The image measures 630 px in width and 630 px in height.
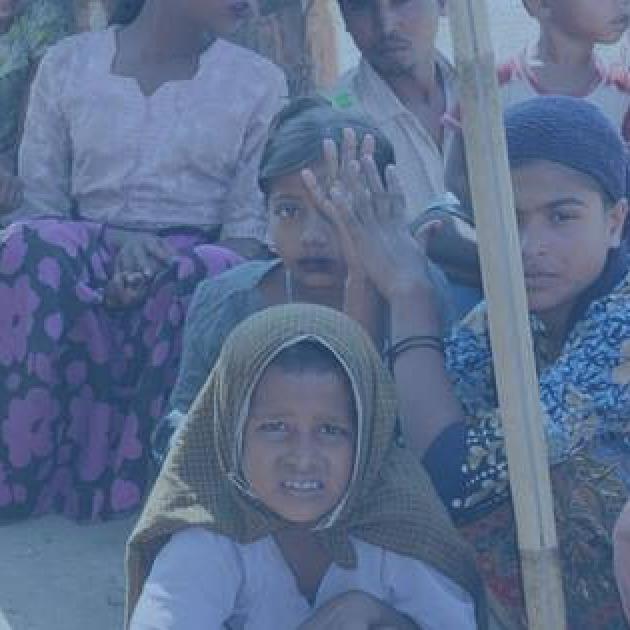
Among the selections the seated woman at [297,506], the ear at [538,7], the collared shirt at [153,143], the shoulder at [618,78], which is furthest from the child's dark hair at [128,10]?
the seated woman at [297,506]

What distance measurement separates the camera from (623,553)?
3057 mm

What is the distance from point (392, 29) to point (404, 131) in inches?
11.7

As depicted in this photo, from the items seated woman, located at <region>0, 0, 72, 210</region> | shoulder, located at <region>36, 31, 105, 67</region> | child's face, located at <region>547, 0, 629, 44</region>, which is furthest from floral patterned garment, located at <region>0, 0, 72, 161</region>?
child's face, located at <region>547, 0, 629, 44</region>

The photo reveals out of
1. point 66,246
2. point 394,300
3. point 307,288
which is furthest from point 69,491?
point 394,300

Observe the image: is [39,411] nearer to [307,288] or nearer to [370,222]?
[307,288]

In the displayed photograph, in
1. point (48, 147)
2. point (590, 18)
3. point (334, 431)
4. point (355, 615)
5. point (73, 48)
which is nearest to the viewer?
point (355, 615)

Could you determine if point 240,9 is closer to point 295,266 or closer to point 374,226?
point 295,266

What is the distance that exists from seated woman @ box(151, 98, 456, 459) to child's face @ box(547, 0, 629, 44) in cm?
147

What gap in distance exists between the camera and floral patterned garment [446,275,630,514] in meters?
3.34

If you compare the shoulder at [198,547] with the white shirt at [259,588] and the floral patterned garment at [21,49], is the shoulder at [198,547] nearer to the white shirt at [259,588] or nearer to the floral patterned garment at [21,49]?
the white shirt at [259,588]

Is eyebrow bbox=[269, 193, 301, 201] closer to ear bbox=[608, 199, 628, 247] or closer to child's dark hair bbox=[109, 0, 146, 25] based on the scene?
ear bbox=[608, 199, 628, 247]

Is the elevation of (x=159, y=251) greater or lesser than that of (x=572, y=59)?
lesser

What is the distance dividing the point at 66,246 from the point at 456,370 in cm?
129

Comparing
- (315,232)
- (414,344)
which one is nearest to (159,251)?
(315,232)
